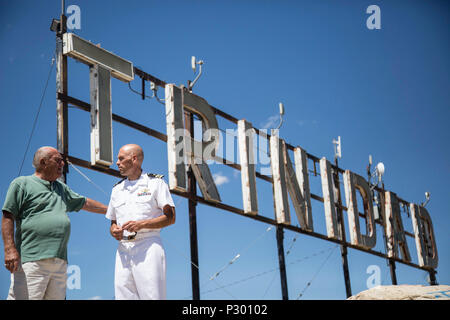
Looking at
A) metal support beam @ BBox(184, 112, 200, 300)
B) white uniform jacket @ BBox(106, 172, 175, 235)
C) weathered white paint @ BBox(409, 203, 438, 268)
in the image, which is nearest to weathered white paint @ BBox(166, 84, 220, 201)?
metal support beam @ BBox(184, 112, 200, 300)

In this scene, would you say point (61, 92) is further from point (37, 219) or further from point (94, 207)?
point (37, 219)

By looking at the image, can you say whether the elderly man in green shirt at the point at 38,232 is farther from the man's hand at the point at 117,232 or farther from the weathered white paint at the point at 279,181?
the weathered white paint at the point at 279,181

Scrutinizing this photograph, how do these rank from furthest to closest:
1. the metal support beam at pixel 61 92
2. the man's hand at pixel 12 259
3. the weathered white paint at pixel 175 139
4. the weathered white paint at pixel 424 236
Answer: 1. the weathered white paint at pixel 424 236
2. the weathered white paint at pixel 175 139
3. the metal support beam at pixel 61 92
4. the man's hand at pixel 12 259

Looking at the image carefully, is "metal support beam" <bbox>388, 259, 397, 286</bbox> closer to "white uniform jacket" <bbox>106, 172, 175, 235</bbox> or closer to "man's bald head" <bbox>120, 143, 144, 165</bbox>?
"white uniform jacket" <bbox>106, 172, 175, 235</bbox>

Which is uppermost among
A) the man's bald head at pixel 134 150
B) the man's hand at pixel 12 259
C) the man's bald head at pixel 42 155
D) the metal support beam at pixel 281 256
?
the metal support beam at pixel 281 256

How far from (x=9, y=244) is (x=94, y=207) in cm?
97

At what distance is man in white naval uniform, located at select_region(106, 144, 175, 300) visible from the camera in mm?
4926

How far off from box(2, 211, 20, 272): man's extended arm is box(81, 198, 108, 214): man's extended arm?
0.77 meters

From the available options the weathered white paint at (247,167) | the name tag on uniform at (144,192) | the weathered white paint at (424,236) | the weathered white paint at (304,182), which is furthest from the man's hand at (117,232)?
the weathered white paint at (424,236)

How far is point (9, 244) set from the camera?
183 inches

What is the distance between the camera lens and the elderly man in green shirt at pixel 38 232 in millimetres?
4668
